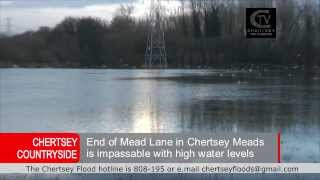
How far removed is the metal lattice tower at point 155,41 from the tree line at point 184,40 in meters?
0.07

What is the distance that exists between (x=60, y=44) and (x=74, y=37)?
0.26 metres

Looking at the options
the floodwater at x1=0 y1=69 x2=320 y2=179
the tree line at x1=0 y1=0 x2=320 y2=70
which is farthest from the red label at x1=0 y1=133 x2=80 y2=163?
the floodwater at x1=0 y1=69 x2=320 y2=179

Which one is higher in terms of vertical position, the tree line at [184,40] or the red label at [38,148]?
the tree line at [184,40]

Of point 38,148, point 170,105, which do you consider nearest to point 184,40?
point 170,105

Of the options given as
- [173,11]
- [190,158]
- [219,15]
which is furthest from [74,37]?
[190,158]

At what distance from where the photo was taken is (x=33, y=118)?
7.61 metres

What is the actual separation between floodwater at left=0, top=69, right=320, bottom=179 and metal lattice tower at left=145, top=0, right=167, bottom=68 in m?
0.42

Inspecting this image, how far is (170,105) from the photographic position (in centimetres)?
862

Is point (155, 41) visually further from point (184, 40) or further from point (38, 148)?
point (38, 148)

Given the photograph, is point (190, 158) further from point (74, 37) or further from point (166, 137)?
point (74, 37)

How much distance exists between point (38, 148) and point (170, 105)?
482cm

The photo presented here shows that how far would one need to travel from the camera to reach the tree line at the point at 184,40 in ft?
20.0

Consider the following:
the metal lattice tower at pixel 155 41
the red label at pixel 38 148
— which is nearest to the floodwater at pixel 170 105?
the metal lattice tower at pixel 155 41

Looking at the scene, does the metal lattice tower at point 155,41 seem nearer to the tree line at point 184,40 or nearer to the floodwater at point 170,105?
the tree line at point 184,40
